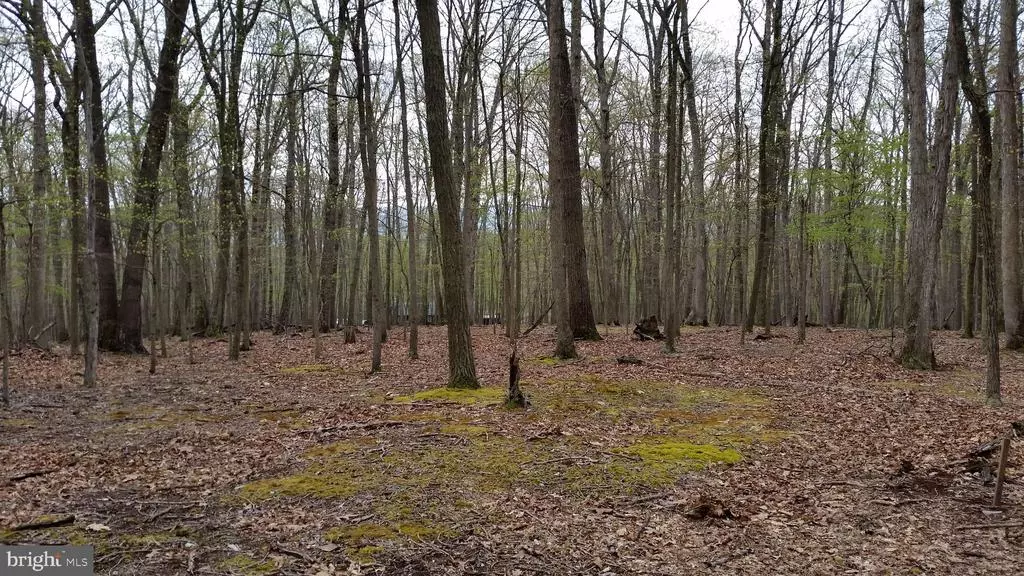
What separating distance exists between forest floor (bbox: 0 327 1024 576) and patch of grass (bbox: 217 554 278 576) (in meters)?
0.01

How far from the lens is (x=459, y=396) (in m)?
7.94

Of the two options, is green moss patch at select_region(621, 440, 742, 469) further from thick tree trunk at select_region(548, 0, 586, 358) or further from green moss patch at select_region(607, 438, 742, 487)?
thick tree trunk at select_region(548, 0, 586, 358)

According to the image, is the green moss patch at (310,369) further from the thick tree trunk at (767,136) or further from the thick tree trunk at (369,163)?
the thick tree trunk at (767,136)

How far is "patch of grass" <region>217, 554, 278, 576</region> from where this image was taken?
331 centimetres

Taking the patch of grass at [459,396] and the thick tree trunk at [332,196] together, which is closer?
the patch of grass at [459,396]

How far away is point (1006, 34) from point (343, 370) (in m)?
15.5

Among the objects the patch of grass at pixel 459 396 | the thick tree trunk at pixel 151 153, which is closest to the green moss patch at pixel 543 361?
the patch of grass at pixel 459 396

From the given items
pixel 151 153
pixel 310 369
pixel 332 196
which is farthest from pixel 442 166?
pixel 151 153

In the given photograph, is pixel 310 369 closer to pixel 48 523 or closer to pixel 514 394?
pixel 514 394

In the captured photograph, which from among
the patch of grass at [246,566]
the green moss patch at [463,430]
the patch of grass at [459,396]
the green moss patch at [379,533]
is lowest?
the patch of grass at [246,566]

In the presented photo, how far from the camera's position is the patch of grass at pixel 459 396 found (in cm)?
771

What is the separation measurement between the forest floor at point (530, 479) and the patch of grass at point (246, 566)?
0.04ft

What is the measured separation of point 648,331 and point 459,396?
379 inches

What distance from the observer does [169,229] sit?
2667cm
